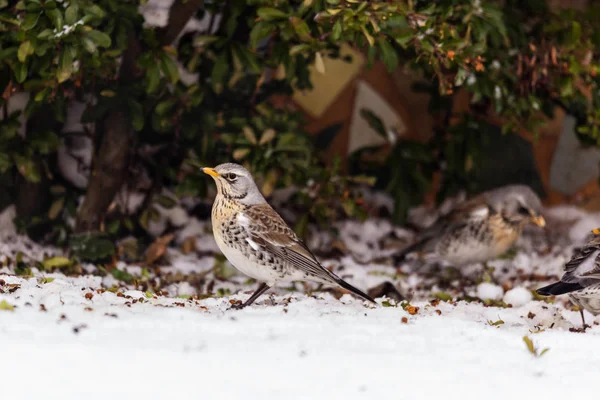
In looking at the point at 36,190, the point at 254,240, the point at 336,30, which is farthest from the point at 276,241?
the point at 36,190

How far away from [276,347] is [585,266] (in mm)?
1675

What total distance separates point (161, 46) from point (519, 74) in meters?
2.47

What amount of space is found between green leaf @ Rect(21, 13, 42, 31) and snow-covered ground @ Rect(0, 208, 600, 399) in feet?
4.43

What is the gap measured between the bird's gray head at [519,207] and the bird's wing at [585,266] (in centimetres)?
171

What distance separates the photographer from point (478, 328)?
4043mm

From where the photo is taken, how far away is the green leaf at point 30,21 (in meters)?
4.68

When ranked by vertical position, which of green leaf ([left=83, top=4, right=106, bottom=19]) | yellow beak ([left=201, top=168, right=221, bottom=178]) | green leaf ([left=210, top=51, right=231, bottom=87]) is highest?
green leaf ([left=83, top=4, right=106, bottom=19])

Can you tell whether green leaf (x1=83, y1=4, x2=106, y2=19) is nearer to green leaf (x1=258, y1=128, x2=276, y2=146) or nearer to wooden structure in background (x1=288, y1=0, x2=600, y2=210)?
green leaf (x1=258, y1=128, x2=276, y2=146)

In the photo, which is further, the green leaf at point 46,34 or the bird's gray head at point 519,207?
the bird's gray head at point 519,207

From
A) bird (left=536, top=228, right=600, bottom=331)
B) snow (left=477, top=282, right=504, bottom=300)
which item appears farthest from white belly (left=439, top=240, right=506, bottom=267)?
bird (left=536, top=228, right=600, bottom=331)

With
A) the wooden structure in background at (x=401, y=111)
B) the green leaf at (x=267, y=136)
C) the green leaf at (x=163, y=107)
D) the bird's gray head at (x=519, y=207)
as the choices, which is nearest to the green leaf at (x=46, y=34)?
the green leaf at (x=163, y=107)

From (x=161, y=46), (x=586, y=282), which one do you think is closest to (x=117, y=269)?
(x=161, y=46)

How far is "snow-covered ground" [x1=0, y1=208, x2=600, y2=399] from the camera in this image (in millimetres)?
3250

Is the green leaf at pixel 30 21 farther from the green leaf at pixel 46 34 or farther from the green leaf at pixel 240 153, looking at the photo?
the green leaf at pixel 240 153
